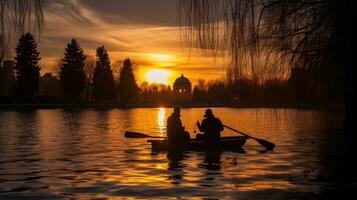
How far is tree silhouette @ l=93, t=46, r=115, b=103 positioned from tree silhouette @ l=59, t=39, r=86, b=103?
10.5 meters

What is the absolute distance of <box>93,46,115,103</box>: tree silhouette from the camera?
362 feet

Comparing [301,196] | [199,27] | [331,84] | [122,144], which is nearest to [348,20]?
[331,84]

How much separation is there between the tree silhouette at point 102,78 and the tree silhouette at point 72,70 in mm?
10463

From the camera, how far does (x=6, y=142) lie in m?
28.2

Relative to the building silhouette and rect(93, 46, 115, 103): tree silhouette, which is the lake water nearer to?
the building silhouette

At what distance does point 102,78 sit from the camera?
11050cm

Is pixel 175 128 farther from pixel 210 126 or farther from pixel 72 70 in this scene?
pixel 72 70

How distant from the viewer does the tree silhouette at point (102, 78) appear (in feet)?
362

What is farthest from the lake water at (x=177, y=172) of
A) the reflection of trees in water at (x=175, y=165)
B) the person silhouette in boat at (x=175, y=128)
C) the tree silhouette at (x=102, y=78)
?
the tree silhouette at (x=102, y=78)

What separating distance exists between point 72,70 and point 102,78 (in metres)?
13.5

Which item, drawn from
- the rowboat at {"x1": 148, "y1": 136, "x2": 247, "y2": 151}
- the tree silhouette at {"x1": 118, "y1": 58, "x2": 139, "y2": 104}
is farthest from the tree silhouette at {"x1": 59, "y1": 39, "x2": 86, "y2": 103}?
the rowboat at {"x1": 148, "y1": 136, "x2": 247, "y2": 151}

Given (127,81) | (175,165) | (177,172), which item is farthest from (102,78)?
(177,172)

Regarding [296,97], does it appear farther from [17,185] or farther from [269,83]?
[17,185]

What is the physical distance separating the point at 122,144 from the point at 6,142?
7.00m
